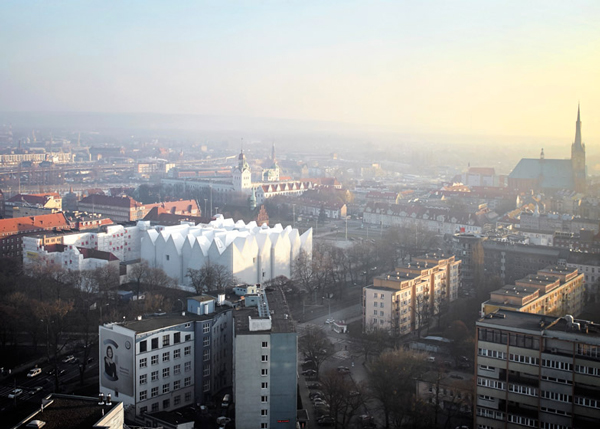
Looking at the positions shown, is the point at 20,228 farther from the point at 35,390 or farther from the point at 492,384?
the point at 492,384

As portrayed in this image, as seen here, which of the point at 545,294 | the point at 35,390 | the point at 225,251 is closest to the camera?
the point at 35,390

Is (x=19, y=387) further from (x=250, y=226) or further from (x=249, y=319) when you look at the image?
(x=250, y=226)

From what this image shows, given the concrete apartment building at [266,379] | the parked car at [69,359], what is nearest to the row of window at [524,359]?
the concrete apartment building at [266,379]

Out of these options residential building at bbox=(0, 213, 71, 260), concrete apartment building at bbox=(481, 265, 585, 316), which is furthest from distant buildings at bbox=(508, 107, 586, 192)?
residential building at bbox=(0, 213, 71, 260)

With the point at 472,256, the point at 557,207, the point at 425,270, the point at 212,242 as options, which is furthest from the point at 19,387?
the point at 557,207

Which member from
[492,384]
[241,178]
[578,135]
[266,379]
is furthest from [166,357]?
[578,135]

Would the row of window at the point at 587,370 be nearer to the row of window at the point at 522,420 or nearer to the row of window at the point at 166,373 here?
the row of window at the point at 522,420
